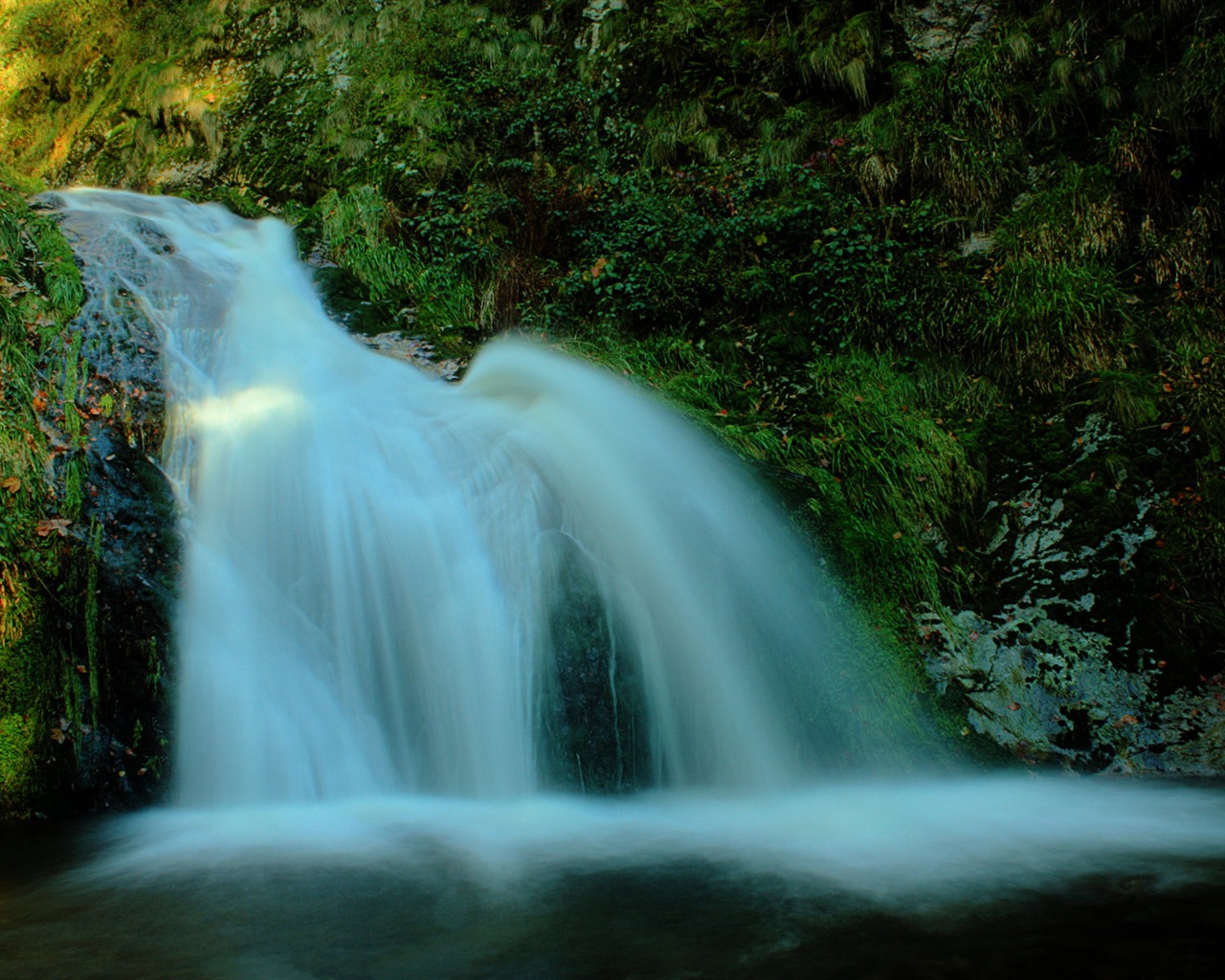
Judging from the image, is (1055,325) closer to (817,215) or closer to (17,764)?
(817,215)

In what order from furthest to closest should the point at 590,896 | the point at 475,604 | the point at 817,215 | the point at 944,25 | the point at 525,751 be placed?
the point at 944,25 → the point at 817,215 → the point at 475,604 → the point at 525,751 → the point at 590,896

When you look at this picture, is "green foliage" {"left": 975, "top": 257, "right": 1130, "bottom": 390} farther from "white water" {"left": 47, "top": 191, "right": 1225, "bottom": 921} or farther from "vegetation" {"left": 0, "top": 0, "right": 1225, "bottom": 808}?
"white water" {"left": 47, "top": 191, "right": 1225, "bottom": 921}

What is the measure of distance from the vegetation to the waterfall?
749 millimetres

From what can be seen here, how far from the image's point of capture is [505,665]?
4762 mm

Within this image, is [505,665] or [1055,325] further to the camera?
[1055,325]

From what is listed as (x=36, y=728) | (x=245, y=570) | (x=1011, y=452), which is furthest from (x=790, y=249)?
(x=36, y=728)

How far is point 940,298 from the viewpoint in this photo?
7355 mm

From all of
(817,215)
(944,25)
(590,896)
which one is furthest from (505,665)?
(944,25)

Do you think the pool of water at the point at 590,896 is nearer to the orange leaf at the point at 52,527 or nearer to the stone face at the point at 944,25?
the orange leaf at the point at 52,527

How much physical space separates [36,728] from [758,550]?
160 inches

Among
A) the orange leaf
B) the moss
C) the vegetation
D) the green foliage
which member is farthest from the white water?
the green foliage

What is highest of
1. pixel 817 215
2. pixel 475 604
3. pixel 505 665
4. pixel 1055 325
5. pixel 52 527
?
pixel 817 215

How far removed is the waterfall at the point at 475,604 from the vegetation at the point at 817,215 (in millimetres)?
749

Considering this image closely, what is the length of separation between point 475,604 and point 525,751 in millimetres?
854
